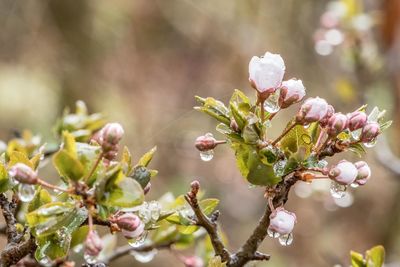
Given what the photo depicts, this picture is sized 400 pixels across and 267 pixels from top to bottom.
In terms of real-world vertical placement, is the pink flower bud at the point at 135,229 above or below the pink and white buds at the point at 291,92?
below

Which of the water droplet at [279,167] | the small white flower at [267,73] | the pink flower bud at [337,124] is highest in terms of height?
the small white flower at [267,73]

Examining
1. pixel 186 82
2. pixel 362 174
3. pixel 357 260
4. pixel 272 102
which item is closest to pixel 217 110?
pixel 272 102

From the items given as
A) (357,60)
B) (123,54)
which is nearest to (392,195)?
(357,60)

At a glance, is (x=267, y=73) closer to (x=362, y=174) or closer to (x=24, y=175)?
(x=362, y=174)

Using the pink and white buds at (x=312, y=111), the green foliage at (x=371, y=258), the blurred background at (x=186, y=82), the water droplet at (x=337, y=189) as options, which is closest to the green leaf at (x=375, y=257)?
the green foliage at (x=371, y=258)

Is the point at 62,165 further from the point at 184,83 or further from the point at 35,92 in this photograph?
the point at 184,83

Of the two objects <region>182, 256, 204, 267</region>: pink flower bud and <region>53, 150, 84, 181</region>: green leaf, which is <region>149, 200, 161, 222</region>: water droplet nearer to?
<region>53, 150, 84, 181</region>: green leaf

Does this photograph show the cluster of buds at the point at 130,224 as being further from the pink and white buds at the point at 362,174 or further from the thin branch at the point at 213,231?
the pink and white buds at the point at 362,174
